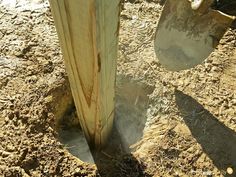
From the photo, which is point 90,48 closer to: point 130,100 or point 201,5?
point 201,5

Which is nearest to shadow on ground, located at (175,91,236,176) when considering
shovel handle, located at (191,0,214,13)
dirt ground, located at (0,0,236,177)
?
dirt ground, located at (0,0,236,177)

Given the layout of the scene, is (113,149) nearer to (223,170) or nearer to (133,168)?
(133,168)

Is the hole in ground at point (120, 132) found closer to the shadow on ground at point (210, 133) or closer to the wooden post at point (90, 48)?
the shadow on ground at point (210, 133)

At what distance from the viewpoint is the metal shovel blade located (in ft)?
7.25

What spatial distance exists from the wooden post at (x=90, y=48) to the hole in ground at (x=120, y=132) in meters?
0.40

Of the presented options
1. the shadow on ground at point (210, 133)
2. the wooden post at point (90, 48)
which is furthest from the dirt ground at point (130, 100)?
the wooden post at point (90, 48)

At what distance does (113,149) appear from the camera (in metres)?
2.20

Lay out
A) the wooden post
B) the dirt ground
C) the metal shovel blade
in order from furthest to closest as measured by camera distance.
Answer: the metal shovel blade
the dirt ground
the wooden post

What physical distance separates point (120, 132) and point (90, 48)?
1.17 m

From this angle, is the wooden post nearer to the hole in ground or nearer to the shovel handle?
the hole in ground

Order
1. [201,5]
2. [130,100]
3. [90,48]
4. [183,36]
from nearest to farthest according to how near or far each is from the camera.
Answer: [90,48] → [201,5] → [183,36] → [130,100]

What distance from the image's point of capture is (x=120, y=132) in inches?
90.6

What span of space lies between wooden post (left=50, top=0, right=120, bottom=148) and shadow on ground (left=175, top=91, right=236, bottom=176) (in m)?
0.64

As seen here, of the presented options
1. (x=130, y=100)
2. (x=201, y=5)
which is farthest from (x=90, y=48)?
(x=130, y=100)
